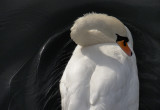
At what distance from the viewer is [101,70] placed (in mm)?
5293

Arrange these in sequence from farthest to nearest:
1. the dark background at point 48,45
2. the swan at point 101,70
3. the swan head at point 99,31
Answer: the dark background at point 48,45
the swan head at point 99,31
the swan at point 101,70

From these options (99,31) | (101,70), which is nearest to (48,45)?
(99,31)

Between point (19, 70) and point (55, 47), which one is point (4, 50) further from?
point (55, 47)

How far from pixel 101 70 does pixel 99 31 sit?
39.5 inches

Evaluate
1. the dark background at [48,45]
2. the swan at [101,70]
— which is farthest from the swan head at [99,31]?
the dark background at [48,45]

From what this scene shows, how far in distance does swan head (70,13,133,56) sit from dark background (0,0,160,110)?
117 cm

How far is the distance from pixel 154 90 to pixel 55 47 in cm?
237

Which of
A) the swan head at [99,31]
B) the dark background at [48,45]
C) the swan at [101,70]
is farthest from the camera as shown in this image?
the dark background at [48,45]

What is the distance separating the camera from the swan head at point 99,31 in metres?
5.48

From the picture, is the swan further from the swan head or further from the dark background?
the dark background

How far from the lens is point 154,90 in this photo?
6.54m

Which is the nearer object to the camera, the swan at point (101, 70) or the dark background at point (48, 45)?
the swan at point (101, 70)

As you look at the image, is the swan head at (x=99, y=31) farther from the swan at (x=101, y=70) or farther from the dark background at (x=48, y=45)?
the dark background at (x=48, y=45)

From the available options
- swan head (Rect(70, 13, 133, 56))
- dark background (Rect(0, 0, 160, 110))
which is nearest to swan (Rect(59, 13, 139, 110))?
swan head (Rect(70, 13, 133, 56))
